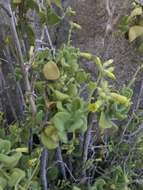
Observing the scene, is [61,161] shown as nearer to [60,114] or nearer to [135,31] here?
[60,114]

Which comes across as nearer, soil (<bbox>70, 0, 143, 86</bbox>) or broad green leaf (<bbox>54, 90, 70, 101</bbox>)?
broad green leaf (<bbox>54, 90, 70, 101</bbox>)

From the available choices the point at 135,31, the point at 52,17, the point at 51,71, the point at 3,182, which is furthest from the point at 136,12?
the point at 3,182

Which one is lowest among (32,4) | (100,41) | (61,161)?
(61,161)

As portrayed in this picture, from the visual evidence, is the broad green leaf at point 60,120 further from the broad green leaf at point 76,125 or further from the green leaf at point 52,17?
the green leaf at point 52,17

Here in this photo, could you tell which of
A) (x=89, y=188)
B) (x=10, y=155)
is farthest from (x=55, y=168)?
(x=10, y=155)

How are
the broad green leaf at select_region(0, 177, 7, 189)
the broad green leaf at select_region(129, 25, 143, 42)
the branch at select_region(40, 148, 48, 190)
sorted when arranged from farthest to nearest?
1. the broad green leaf at select_region(129, 25, 143, 42)
2. the branch at select_region(40, 148, 48, 190)
3. the broad green leaf at select_region(0, 177, 7, 189)

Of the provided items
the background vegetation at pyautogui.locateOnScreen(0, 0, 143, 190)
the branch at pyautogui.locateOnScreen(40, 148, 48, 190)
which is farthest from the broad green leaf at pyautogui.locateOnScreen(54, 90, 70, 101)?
the branch at pyautogui.locateOnScreen(40, 148, 48, 190)

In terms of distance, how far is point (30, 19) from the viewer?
3.41 feet

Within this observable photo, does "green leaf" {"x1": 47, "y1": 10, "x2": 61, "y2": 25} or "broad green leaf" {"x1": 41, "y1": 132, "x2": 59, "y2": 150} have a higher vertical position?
"green leaf" {"x1": 47, "y1": 10, "x2": 61, "y2": 25}

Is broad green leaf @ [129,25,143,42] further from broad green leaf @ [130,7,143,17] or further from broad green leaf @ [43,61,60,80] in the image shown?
broad green leaf @ [43,61,60,80]

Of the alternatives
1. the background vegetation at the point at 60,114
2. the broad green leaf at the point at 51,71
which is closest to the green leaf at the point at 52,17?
the background vegetation at the point at 60,114

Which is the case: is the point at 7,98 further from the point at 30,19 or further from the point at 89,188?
the point at 89,188

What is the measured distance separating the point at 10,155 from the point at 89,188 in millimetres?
256

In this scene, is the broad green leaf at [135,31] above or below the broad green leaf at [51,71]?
above
